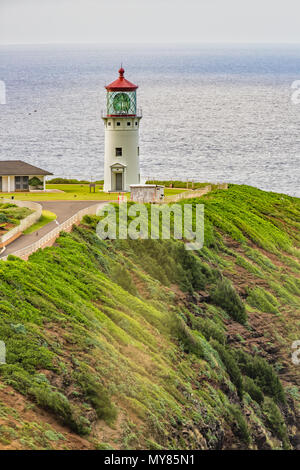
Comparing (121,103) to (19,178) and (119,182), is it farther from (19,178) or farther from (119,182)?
(19,178)

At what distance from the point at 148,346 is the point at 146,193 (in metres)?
22.2

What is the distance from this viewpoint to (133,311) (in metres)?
35.3

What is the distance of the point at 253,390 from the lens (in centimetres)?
3769

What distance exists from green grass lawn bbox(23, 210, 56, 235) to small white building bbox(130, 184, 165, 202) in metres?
6.90

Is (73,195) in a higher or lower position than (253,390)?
higher

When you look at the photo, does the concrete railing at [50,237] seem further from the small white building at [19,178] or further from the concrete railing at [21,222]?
the small white building at [19,178]

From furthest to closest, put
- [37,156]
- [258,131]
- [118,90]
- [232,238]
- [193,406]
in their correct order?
[258,131] → [37,156] → [118,90] → [232,238] → [193,406]

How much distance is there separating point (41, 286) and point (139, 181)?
30.8 metres

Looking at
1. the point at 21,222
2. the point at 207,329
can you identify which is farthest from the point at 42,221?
the point at 207,329

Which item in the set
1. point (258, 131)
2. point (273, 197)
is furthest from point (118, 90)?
point (258, 131)

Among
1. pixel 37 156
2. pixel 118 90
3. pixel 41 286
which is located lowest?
pixel 37 156

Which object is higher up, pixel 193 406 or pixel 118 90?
pixel 118 90

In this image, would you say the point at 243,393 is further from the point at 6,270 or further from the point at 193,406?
the point at 6,270

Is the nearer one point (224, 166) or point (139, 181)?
point (139, 181)
